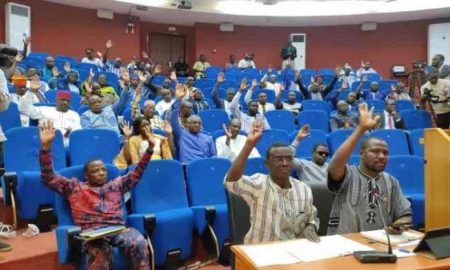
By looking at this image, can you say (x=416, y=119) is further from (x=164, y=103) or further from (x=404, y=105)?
(x=164, y=103)

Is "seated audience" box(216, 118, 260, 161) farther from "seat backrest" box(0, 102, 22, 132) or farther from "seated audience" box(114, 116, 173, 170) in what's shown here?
"seat backrest" box(0, 102, 22, 132)

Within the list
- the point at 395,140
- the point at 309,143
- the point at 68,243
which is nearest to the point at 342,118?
the point at 395,140

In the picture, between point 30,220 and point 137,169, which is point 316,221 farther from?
point 30,220

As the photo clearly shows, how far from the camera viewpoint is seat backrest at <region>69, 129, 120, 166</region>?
3.68 metres

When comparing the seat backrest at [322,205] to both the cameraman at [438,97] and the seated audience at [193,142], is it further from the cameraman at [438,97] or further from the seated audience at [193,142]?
the cameraman at [438,97]

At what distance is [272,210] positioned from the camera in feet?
6.66

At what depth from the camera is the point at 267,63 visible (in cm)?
1313

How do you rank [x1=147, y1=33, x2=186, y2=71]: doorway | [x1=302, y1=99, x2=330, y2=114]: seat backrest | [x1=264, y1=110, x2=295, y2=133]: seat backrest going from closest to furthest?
[x1=264, y1=110, x2=295, y2=133]: seat backrest
[x1=302, y1=99, x2=330, y2=114]: seat backrest
[x1=147, y1=33, x2=186, y2=71]: doorway

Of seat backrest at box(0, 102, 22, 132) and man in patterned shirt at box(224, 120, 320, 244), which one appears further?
Result: seat backrest at box(0, 102, 22, 132)

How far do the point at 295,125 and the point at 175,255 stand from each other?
10.9 ft

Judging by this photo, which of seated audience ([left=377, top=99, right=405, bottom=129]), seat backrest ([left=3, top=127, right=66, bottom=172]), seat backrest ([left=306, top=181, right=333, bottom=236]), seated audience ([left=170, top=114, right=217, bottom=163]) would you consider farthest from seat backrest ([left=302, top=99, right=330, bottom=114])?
seat backrest ([left=306, top=181, right=333, bottom=236])

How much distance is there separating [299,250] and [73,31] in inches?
398

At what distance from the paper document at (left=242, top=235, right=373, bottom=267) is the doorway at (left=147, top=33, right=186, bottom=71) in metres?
11.2

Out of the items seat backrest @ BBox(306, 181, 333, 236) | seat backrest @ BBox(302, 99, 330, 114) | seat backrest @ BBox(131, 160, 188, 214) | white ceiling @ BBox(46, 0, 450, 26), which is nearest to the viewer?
seat backrest @ BBox(306, 181, 333, 236)
